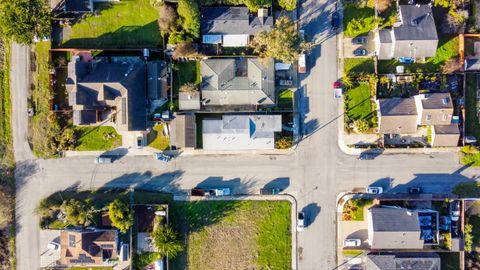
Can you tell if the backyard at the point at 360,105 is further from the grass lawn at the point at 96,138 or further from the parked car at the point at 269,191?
the grass lawn at the point at 96,138

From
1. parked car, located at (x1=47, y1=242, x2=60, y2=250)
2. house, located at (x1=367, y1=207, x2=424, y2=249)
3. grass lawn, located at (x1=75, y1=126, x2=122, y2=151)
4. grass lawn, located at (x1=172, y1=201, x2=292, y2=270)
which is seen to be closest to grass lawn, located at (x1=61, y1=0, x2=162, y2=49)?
grass lawn, located at (x1=75, y1=126, x2=122, y2=151)

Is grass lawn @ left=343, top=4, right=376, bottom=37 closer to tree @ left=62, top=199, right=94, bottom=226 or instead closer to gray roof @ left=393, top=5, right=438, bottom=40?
gray roof @ left=393, top=5, right=438, bottom=40

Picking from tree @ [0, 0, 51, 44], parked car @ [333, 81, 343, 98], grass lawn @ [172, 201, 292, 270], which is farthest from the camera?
grass lawn @ [172, 201, 292, 270]

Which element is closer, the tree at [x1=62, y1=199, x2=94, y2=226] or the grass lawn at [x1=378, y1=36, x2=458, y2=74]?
the tree at [x1=62, y1=199, x2=94, y2=226]

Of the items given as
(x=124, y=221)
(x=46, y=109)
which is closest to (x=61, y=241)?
(x=124, y=221)

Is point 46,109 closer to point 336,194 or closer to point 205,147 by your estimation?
point 205,147

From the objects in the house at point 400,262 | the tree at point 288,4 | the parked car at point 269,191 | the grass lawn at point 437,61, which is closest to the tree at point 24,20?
the tree at point 288,4

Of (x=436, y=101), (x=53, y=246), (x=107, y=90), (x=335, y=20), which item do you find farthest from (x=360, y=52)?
(x=53, y=246)

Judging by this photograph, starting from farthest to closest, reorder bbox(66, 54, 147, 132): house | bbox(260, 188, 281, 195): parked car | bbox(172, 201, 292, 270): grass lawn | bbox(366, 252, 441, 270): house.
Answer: bbox(172, 201, 292, 270): grass lawn, bbox(260, 188, 281, 195): parked car, bbox(366, 252, 441, 270): house, bbox(66, 54, 147, 132): house
